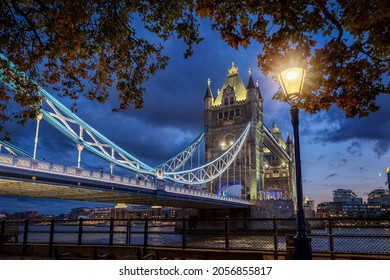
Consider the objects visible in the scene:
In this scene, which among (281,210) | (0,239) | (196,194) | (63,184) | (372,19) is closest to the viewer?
(372,19)

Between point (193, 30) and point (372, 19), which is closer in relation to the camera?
point (372, 19)

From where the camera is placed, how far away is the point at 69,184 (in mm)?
27672

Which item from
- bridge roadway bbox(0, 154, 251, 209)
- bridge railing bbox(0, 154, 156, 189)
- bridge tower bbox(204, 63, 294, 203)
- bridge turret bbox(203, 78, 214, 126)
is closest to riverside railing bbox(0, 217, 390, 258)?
bridge roadway bbox(0, 154, 251, 209)

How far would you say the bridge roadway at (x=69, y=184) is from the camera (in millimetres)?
24047

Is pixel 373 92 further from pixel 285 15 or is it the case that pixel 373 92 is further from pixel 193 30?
pixel 193 30

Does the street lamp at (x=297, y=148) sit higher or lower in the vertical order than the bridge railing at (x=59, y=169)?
lower

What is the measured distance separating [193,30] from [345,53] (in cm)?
306

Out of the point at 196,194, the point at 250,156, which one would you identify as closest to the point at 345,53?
the point at 196,194

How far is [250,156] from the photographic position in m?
68.6

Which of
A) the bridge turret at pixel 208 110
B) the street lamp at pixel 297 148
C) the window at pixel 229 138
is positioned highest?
the bridge turret at pixel 208 110

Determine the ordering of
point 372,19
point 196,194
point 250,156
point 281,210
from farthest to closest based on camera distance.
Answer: point 250,156 < point 281,210 < point 196,194 < point 372,19

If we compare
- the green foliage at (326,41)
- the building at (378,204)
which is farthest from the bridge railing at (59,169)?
the building at (378,204)

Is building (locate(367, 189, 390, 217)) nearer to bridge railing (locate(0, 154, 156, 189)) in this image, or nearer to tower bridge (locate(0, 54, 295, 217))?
tower bridge (locate(0, 54, 295, 217))

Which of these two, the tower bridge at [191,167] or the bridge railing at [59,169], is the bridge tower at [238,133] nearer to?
the tower bridge at [191,167]
